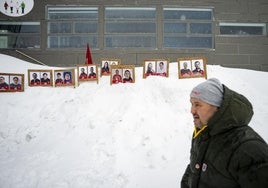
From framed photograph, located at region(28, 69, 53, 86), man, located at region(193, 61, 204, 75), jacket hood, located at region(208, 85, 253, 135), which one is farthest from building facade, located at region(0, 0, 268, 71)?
jacket hood, located at region(208, 85, 253, 135)

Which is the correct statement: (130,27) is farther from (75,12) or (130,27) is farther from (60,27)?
(60,27)

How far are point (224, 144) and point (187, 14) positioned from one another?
12.9 meters

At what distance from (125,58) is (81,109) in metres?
6.28

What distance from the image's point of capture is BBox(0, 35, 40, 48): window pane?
1402 centimetres

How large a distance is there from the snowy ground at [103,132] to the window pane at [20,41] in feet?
17.9

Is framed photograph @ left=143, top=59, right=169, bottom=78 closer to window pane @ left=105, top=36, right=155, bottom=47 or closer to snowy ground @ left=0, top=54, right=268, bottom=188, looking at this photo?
snowy ground @ left=0, top=54, right=268, bottom=188

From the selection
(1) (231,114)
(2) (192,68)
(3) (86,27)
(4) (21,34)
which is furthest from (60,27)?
(1) (231,114)

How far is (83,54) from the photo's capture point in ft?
45.0

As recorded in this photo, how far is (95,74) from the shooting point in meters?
9.26

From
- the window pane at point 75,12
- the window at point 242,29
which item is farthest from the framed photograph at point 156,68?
the window at point 242,29

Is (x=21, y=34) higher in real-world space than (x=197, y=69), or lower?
higher

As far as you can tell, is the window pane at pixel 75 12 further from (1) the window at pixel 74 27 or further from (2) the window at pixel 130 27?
(2) the window at pixel 130 27

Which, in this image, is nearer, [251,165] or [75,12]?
[251,165]

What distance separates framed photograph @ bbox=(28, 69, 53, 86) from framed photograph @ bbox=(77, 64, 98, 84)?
1.12 metres
